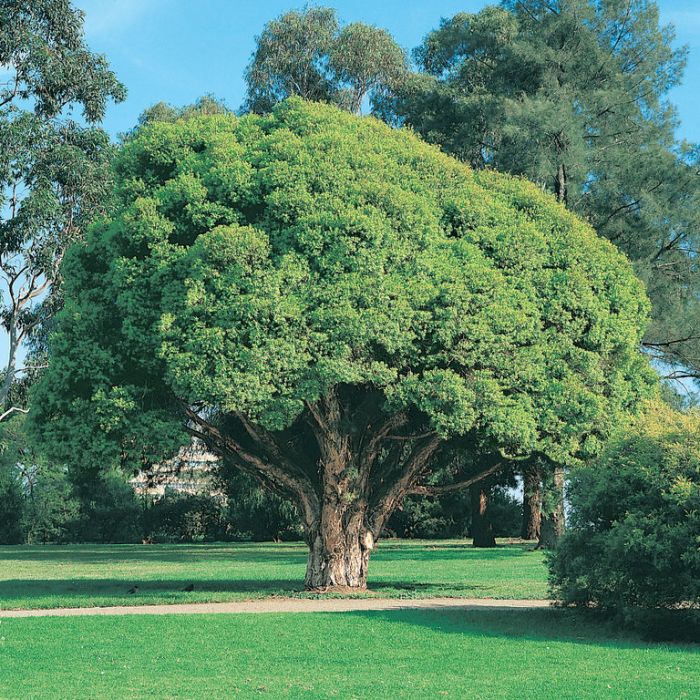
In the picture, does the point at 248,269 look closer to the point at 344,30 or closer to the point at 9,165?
the point at 9,165

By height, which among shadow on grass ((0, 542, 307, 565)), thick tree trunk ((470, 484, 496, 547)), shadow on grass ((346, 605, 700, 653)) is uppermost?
thick tree trunk ((470, 484, 496, 547))

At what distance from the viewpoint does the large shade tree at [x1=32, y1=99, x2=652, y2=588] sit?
A: 60.1ft

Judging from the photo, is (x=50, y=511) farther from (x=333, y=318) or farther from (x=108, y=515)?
(x=333, y=318)

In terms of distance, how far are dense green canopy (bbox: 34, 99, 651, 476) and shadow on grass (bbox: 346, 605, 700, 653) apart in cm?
344

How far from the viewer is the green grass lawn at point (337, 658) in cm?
1028

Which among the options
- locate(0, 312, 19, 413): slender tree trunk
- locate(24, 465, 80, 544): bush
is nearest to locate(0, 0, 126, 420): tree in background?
locate(0, 312, 19, 413): slender tree trunk

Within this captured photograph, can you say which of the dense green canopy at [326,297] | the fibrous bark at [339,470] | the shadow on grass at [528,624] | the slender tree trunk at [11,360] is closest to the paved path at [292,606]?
the shadow on grass at [528,624]

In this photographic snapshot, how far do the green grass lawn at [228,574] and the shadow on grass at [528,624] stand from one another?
121cm

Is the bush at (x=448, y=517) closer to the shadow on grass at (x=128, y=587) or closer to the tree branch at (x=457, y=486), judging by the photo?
the shadow on grass at (x=128, y=587)

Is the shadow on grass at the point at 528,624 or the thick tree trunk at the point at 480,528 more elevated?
the thick tree trunk at the point at 480,528

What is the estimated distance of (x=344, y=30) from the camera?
4166cm

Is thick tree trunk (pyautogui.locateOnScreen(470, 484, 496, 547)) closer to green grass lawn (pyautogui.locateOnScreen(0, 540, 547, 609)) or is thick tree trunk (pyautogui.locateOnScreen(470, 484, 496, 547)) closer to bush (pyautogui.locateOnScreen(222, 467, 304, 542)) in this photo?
green grass lawn (pyautogui.locateOnScreen(0, 540, 547, 609))

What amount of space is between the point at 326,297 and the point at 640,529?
7005mm

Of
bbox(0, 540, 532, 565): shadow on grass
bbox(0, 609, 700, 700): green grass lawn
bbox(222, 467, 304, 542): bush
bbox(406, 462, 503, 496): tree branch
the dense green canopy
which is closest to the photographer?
bbox(0, 609, 700, 700): green grass lawn
